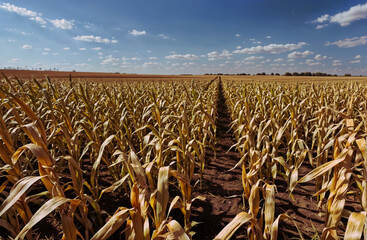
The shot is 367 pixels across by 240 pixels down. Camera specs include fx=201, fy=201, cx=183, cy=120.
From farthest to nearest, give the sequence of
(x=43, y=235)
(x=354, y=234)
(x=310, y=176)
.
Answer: (x=43, y=235) → (x=310, y=176) → (x=354, y=234)

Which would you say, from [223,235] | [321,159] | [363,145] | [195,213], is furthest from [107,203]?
[321,159]

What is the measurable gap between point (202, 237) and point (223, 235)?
1108 mm

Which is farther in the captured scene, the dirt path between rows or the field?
the dirt path between rows

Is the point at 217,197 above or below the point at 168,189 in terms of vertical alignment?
below

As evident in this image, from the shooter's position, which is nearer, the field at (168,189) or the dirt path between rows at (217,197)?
the field at (168,189)

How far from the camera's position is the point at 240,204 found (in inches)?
90.6

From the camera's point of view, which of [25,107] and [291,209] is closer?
A: [25,107]

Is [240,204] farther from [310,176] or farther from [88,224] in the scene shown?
[88,224]

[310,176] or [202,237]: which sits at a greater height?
[310,176]

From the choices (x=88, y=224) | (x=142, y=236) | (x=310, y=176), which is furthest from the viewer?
(x=88, y=224)

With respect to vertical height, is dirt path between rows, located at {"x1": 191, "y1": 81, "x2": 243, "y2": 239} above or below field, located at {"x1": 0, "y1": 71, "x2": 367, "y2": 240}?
below

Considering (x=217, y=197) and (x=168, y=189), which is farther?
(x=217, y=197)

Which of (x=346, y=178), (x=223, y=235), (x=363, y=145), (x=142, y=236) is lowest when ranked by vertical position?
(x=142, y=236)

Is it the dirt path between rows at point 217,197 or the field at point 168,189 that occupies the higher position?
the field at point 168,189
